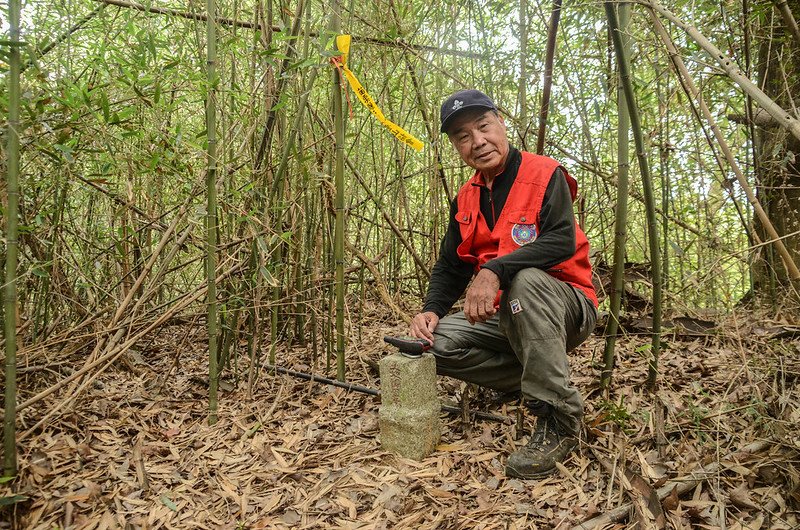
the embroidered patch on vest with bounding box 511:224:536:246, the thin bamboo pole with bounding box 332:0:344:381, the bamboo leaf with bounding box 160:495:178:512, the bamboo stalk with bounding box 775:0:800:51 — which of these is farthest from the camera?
the thin bamboo pole with bounding box 332:0:344:381

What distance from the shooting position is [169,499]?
1.74 metres

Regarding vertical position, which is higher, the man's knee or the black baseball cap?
the black baseball cap

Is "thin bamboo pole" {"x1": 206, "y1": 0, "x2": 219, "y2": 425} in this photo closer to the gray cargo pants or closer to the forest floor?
the forest floor

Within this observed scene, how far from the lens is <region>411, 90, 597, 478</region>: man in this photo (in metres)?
1.85

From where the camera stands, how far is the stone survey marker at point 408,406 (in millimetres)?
1953

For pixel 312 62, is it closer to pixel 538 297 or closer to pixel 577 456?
pixel 538 297

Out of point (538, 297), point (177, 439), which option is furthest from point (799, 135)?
point (177, 439)

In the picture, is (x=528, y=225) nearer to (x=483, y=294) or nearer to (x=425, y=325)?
(x=483, y=294)

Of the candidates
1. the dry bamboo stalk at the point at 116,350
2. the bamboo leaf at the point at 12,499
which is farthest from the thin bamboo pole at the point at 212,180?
the bamboo leaf at the point at 12,499

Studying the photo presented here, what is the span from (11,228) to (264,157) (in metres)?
1.18

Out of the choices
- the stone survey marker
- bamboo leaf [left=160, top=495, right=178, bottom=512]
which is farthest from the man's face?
bamboo leaf [left=160, top=495, right=178, bottom=512]

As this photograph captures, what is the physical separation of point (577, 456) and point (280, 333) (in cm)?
174

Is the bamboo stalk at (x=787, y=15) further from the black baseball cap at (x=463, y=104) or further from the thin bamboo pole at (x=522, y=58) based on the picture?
the thin bamboo pole at (x=522, y=58)

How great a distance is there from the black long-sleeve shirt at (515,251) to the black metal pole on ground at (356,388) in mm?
423
